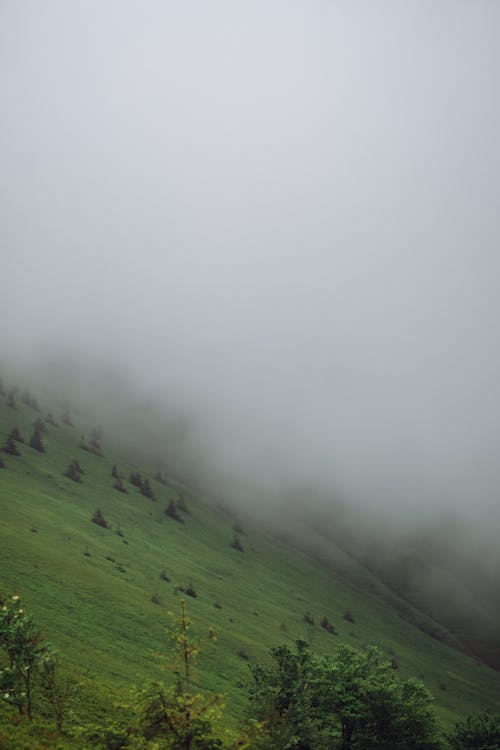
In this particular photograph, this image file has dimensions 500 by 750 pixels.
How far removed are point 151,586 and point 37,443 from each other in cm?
5488

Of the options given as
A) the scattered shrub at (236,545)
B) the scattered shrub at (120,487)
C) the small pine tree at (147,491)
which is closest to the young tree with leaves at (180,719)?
the scattered shrub at (120,487)

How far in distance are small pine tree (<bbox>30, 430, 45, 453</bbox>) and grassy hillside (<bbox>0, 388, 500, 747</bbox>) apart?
1.53 m

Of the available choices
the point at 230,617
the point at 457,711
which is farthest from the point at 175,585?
the point at 457,711

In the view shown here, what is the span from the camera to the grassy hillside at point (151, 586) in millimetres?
39750

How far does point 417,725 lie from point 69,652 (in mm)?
25041

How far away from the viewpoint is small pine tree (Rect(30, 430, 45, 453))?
100 meters

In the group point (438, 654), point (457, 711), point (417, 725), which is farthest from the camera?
point (438, 654)

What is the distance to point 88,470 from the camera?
349 ft

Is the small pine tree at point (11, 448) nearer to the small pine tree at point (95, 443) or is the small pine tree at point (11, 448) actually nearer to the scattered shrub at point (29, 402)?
the small pine tree at point (95, 443)

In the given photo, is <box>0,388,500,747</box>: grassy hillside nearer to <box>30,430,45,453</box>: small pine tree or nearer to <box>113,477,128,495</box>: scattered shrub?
<box>30,430,45,453</box>: small pine tree

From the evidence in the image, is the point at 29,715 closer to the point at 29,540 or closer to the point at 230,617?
the point at 29,540

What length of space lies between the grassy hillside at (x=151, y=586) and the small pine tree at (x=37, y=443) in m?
1.53

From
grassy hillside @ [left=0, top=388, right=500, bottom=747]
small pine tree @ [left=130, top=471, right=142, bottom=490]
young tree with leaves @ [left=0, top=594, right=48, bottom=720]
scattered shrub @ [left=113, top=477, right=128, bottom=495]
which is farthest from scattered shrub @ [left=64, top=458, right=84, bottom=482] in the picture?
young tree with leaves @ [left=0, top=594, right=48, bottom=720]

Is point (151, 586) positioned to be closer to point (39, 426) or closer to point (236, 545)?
point (236, 545)
